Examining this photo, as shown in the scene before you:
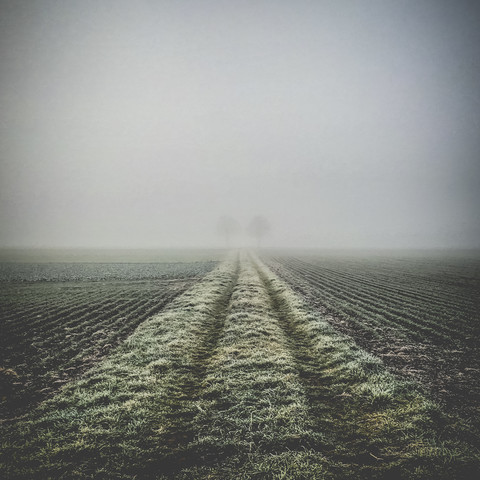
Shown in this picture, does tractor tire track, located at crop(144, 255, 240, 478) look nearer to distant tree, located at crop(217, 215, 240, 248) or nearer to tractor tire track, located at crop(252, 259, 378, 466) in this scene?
tractor tire track, located at crop(252, 259, 378, 466)

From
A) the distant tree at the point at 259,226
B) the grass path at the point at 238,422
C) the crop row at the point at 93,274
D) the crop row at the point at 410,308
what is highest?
the distant tree at the point at 259,226

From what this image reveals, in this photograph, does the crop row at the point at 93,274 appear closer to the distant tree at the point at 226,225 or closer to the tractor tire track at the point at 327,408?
the tractor tire track at the point at 327,408

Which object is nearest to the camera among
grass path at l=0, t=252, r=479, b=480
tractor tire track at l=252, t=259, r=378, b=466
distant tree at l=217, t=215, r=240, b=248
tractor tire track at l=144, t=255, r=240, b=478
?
grass path at l=0, t=252, r=479, b=480

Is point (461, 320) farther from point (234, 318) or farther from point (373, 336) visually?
point (234, 318)

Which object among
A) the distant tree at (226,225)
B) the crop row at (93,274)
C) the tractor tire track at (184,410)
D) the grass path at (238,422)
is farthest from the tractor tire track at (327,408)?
the distant tree at (226,225)

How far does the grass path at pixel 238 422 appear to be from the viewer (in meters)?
5.22

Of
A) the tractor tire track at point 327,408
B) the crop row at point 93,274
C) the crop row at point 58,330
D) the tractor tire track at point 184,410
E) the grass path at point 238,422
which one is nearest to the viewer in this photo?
the grass path at point 238,422

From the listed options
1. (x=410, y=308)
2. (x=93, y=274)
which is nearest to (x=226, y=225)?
(x=93, y=274)

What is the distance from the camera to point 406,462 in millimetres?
5254

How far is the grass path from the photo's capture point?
522 centimetres

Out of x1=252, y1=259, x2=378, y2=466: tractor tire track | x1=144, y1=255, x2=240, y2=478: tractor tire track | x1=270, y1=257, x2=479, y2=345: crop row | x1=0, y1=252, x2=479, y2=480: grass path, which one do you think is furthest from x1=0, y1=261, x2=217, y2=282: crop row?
x1=0, y1=252, x2=479, y2=480: grass path

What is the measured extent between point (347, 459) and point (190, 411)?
404 cm

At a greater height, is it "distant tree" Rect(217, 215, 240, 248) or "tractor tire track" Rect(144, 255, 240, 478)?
"distant tree" Rect(217, 215, 240, 248)

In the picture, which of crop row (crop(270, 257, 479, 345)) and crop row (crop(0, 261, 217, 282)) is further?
crop row (crop(0, 261, 217, 282))
